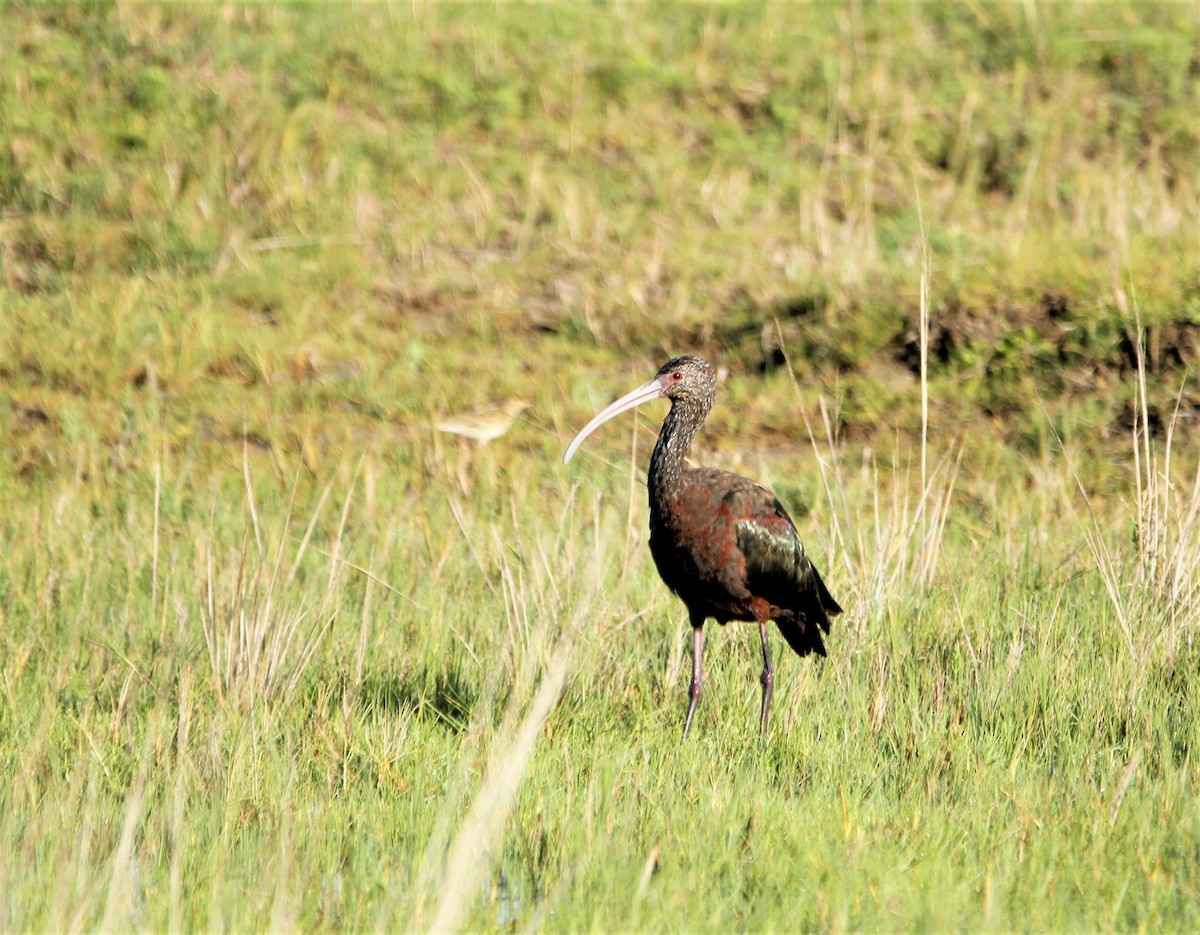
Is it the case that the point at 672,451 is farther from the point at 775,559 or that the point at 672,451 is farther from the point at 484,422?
the point at 484,422

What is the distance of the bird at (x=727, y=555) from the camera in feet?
16.9

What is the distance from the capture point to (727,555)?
5.14m

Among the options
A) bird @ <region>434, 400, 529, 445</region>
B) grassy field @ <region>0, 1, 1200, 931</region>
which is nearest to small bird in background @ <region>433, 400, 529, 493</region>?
bird @ <region>434, 400, 529, 445</region>

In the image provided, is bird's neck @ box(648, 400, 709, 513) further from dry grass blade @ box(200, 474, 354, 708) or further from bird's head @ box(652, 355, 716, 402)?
dry grass blade @ box(200, 474, 354, 708)

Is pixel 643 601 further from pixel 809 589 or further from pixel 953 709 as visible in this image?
pixel 953 709

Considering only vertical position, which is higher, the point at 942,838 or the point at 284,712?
the point at 942,838

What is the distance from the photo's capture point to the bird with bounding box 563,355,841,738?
5.15 meters

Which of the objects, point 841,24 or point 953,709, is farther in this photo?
point 841,24

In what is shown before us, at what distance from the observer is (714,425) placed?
28.9 ft

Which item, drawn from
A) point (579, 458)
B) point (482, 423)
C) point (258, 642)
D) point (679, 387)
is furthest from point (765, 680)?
point (482, 423)

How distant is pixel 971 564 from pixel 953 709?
57.5 inches

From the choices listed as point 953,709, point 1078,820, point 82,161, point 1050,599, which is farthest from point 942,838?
point 82,161

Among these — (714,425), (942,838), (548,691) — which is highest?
(548,691)

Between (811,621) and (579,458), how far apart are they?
314 centimetres
